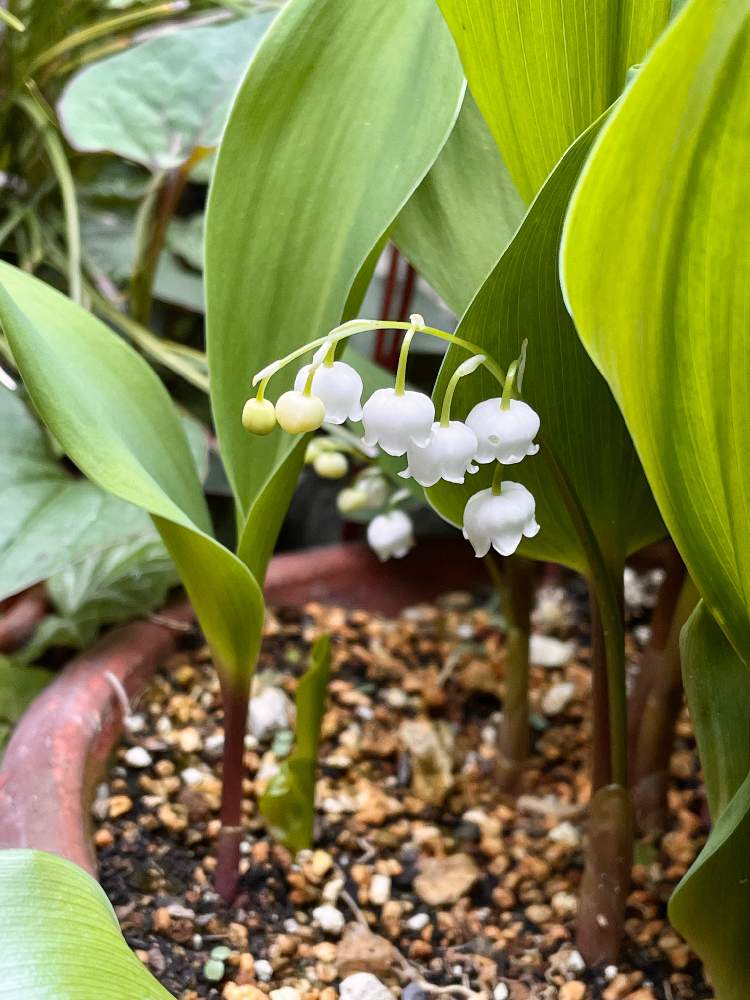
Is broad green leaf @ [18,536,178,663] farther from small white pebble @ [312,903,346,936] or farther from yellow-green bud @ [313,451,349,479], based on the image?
small white pebble @ [312,903,346,936]

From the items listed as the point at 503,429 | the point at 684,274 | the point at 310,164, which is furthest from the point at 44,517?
the point at 684,274

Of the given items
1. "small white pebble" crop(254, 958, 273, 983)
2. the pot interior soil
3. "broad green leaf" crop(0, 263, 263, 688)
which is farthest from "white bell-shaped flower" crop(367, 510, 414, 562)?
"small white pebble" crop(254, 958, 273, 983)

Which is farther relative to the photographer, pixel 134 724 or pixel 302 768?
pixel 134 724

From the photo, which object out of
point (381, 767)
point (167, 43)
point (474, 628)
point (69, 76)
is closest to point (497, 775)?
point (381, 767)

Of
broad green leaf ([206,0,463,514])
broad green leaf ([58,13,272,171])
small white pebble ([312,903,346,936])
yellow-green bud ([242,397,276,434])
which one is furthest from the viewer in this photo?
broad green leaf ([58,13,272,171])

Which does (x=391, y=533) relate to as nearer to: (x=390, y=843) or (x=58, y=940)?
(x=390, y=843)

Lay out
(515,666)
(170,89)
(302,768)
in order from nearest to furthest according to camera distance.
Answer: (302,768) < (515,666) < (170,89)
